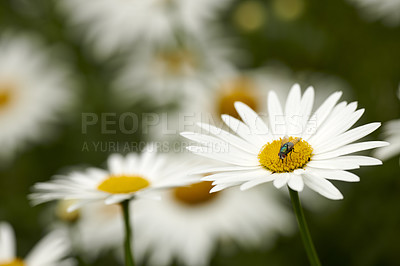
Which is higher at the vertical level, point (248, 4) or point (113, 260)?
point (248, 4)

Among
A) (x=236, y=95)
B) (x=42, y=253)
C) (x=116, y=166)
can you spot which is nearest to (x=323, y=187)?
(x=116, y=166)

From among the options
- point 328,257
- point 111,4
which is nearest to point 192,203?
point 328,257

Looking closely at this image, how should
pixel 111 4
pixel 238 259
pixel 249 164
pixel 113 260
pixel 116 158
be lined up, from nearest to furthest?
pixel 249 164 < pixel 116 158 < pixel 238 259 < pixel 113 260 < pixel 111 4

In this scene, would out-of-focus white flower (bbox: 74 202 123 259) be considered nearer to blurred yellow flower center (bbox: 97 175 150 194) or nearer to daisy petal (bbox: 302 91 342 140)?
blurred yellow flower center (bbox: 97 175 150 194)

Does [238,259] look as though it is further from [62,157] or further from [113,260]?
[62,157]

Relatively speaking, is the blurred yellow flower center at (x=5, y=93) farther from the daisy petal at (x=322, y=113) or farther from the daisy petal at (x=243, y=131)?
the daisy petal at (x=322, y=113)
